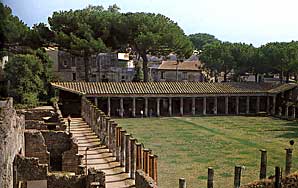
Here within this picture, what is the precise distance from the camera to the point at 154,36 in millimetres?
49250

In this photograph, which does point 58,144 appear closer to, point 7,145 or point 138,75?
point 7,145

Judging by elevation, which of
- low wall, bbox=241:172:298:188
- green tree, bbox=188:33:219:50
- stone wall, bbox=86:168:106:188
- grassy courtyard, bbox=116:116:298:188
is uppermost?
green tree, bbox=188:33:219:50

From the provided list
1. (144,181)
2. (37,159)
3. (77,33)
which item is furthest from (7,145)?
(77,33)

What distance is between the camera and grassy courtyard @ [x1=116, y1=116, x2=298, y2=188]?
22.0 metres

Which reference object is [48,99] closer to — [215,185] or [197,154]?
[197,154]

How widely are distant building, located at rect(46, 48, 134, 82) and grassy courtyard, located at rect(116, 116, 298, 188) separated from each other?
18.3 metres

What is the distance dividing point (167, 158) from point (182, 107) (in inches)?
910

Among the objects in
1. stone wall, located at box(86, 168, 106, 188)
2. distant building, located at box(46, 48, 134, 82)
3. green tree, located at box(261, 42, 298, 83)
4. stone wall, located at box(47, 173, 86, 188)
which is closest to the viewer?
stone wall, located at box(86, 168, 106, 188)

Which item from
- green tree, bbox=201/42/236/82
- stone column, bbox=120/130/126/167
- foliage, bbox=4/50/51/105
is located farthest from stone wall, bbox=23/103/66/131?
green tree, bbox=201/42/236/82

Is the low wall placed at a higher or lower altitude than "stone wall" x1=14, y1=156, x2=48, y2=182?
lower

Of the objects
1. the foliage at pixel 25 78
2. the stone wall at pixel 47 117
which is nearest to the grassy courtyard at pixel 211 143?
the stone wall at pixel 47 117

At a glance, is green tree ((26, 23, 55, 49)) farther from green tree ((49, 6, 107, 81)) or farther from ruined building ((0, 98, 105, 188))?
ruined building ((0, 98, 105, 188))

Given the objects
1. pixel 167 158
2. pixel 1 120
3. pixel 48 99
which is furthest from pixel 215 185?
pixel 48 99

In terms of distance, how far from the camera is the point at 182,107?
4828cm
